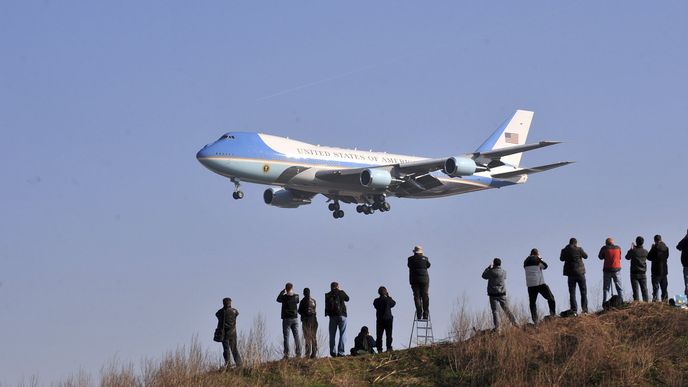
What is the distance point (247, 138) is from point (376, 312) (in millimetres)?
31177

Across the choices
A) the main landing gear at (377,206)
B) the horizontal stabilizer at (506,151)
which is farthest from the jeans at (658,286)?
the main landing gear at (377,206)

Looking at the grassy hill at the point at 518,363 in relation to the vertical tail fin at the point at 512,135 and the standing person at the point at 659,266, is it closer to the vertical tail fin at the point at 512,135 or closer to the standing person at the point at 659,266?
the standing person at the point at 659,266

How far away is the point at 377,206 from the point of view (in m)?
59.1

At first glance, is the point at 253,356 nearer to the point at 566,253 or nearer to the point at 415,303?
the point at 415,303

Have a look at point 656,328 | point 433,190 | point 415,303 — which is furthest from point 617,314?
point 433,190

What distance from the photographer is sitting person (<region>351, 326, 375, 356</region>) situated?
24.8m

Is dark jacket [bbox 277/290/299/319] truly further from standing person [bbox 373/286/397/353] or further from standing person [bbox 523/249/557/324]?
standing person [bbox 523/249/557/324]

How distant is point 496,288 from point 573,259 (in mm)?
2211

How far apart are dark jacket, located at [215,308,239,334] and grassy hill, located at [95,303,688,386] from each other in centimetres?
98

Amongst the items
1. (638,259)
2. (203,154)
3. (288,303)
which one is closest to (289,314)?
(288,303)

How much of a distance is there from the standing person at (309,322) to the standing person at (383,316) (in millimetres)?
1497

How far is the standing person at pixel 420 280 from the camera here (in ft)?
81.5

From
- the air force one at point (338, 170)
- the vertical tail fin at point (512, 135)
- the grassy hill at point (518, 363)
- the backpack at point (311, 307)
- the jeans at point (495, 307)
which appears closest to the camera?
the grassy hill at point (518, 363)

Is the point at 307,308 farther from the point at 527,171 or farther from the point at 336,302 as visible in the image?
the point at 527,171
